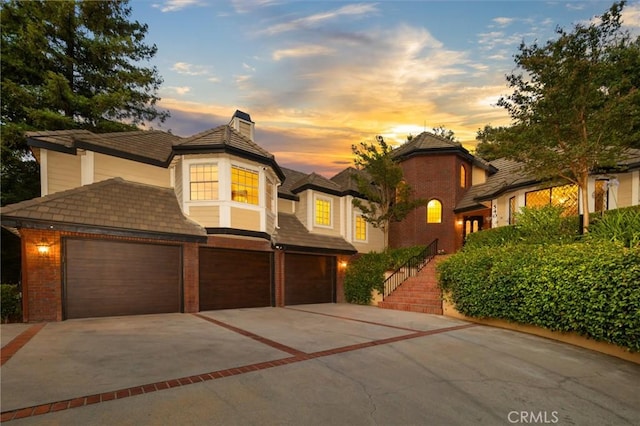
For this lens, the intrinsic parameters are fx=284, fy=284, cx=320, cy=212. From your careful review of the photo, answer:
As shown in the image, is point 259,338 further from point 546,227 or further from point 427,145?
point 427,145

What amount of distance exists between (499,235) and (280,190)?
11.1 meters

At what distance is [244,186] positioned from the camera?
11586 millimetres

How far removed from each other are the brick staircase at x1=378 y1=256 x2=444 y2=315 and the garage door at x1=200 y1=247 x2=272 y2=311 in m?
5.50

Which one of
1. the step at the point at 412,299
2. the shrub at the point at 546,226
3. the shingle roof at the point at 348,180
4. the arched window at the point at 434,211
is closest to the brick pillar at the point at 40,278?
the step at the point at 412,299

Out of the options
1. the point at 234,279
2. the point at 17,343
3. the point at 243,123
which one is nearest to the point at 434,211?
the point at 243,123

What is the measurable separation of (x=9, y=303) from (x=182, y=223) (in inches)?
204

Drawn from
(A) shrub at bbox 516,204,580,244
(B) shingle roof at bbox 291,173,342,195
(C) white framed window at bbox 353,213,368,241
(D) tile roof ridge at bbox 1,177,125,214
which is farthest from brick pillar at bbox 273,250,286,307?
(A) shrub at bbox 516,204,580,244

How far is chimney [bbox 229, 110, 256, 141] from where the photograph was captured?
51.7 ft

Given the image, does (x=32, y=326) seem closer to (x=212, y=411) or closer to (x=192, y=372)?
(x=192, y=372)

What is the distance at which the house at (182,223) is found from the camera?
27.6ft

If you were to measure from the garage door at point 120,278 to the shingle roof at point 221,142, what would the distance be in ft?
12.9

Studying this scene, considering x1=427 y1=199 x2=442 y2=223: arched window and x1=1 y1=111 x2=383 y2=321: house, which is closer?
x1=1 y1=111 x2=383 y2=321: house

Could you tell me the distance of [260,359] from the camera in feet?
16.5

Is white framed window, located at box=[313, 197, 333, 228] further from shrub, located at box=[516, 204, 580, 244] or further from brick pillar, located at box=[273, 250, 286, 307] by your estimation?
shrub, located at box=[516, 204, 580, 244]
